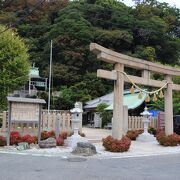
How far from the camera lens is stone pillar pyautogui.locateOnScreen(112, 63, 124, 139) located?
15.0 m

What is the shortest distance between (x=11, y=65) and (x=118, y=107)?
1686cm

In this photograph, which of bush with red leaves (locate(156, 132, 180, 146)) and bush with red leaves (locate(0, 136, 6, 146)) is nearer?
bush with red leaves (locate(0, 136, 6, 146))

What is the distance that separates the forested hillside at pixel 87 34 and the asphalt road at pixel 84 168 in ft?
96.9

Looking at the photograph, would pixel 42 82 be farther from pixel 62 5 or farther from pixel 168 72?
pixel 168 72

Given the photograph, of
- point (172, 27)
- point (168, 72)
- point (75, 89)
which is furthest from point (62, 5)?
point (168, 72)

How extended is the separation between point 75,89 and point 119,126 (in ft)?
92.7

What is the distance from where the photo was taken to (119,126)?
49.0 feet

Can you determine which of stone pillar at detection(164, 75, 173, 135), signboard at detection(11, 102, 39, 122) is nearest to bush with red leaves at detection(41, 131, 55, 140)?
signboard at detection(11, 102, 39, 122)

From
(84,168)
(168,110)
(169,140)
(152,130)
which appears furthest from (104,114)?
(84,168)

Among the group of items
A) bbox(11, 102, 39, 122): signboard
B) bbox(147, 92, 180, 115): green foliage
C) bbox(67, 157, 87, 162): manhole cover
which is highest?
bbox(147, 92, 180, 115): green foliage

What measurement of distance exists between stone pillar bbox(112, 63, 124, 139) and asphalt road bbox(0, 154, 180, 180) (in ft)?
9.13

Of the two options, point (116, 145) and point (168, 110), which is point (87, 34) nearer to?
point (168, 110)

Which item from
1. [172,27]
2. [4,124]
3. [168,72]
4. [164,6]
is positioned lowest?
[4,124]

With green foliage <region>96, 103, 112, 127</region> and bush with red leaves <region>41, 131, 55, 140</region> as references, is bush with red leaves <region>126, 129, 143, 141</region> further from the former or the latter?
green foliage <region>96, 103, 112, 127</region>
